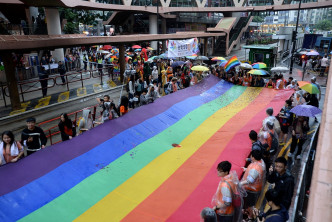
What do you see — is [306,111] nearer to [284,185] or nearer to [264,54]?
[284,185]

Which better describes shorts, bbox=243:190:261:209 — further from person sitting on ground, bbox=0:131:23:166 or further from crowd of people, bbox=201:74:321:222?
person sitting on ground, bbox=0:131:23:166

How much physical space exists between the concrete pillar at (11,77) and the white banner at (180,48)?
27.7 ft

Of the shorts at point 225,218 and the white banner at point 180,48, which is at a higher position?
the white banner at point 180,48

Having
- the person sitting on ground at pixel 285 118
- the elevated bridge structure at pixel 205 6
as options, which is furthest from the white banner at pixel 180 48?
the elevated bridge structure at pixel 205 6

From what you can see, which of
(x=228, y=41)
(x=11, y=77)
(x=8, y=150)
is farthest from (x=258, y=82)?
(x=228, y=41)

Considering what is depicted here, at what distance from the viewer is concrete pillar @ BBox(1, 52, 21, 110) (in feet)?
43.8

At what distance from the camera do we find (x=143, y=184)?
627 centimetres

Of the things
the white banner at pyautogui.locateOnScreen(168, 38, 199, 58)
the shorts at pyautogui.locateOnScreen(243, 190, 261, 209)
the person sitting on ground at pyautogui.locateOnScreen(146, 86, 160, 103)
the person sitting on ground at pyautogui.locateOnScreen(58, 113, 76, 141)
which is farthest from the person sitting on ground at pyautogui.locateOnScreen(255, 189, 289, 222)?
the white banner at pyautogui.locateOnScreen(168, 38, 199, 58)

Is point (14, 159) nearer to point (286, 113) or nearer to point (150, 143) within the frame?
point (150, 143)

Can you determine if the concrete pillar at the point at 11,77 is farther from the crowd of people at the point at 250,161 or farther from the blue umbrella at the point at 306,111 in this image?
the blue umbrella at the point at 306,111

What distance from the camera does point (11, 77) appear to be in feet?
45.1

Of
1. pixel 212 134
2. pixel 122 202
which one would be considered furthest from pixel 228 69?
pixel 122 202

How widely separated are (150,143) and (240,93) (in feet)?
23.6

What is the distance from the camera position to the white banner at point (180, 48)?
1609 centimetres
